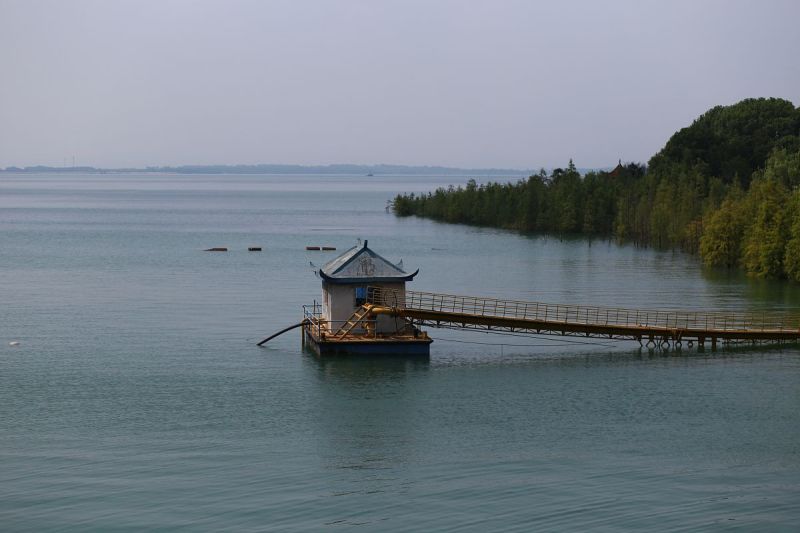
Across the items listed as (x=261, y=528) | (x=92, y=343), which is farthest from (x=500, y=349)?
(x=261, y=528)

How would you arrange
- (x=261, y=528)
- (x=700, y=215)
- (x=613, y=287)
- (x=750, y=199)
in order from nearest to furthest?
1. (x=261, y=528)
2. (x=613, y=287)
3. (x=750, y=199)
4. (x=700, y=215)

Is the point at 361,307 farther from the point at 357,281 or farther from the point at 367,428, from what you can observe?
the point at 367,428

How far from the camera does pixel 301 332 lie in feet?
204

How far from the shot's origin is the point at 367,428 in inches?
1652

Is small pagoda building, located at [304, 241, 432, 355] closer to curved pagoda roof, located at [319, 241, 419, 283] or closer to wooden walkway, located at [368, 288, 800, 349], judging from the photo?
curved pagoda roof, located at [319, 241, 419, 283]

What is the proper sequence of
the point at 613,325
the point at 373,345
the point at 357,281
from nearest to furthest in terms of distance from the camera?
1. the point at 373,345
2. the point at 357,281
3. the point at 613,325

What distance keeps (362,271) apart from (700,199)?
9239 cm

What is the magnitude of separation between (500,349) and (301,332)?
37.2 ft

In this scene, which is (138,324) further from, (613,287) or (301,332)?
(613,287)

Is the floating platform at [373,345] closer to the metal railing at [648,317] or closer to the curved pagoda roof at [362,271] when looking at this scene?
the curved pagoda roof at [362,271]

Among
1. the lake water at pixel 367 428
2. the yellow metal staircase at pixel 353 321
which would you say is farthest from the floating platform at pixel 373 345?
the lake water at pixel 367 428

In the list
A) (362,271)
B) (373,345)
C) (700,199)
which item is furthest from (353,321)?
(700,199)

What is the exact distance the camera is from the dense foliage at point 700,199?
318ft

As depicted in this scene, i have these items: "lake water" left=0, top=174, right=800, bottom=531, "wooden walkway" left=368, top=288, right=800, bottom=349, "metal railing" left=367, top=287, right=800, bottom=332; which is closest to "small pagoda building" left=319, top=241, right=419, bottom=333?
"wooden walkway" left=368, top=288, right=800, bottom=349
